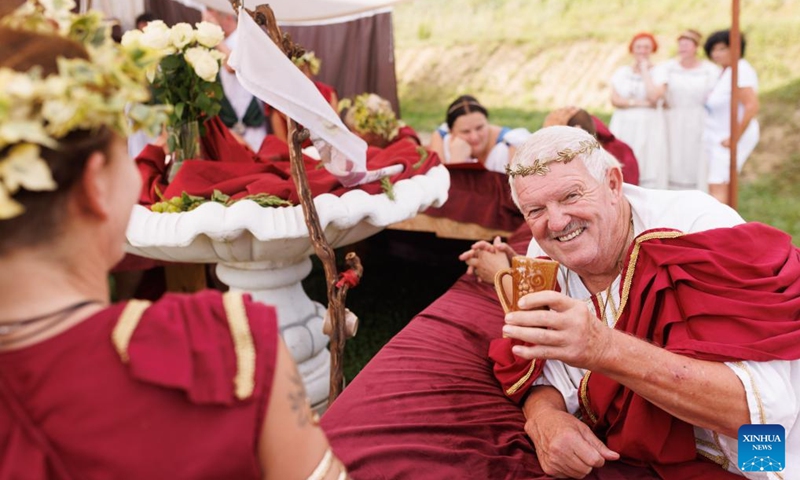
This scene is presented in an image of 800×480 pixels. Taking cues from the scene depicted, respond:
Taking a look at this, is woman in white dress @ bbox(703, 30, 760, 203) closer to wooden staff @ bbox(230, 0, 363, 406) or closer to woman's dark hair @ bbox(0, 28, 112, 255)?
wooden staff @ bbox(230, 0, 363, 406)

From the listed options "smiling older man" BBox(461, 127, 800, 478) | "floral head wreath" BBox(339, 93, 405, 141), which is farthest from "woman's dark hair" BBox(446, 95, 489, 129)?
"smiling older man" BBox(461, 127, 800, 478)

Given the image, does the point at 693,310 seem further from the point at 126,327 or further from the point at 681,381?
the point at 126,327

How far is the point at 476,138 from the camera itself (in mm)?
5152

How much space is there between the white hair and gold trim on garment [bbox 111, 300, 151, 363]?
140cm

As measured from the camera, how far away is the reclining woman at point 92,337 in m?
0.88

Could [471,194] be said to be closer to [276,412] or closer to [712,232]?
[712,232]

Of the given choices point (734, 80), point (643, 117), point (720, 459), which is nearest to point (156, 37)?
point (720, 459)

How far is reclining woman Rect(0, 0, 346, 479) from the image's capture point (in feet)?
2.88

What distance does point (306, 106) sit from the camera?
94.7 inches

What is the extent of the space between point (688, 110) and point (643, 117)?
0.40 meters

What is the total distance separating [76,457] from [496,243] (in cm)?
228

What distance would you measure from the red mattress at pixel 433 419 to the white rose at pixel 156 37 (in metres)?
1.48


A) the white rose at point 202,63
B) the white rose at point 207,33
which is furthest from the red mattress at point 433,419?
the white rose at point 207,33

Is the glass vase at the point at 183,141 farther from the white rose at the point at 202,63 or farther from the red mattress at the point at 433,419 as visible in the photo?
the red mattress at the point at 433,419
